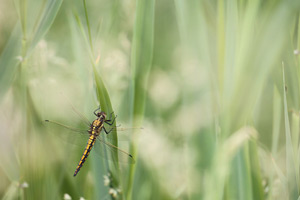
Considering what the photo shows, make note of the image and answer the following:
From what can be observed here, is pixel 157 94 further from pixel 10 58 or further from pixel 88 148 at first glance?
pixel 10 58

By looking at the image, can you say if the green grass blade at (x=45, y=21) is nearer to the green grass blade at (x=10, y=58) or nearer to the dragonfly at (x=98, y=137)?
the green grass blade at (x=10, y=58)

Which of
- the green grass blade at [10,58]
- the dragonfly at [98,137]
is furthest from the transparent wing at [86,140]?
the green grass blade at [10,58]

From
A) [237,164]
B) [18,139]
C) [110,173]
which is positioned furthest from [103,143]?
[237,164]

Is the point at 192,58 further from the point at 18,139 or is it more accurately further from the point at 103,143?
the point at 18,139

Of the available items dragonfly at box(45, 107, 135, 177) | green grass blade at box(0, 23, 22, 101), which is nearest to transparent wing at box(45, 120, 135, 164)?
dragonfly at box(45, 107, 135, 177)

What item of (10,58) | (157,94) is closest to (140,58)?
(157,94)

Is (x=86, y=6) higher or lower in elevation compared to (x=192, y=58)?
higher

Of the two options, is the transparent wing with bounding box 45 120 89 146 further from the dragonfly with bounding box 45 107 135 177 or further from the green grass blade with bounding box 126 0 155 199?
the green grass blade with bounding box 126 0 155 199

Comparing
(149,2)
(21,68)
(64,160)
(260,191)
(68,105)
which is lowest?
(260,191)
